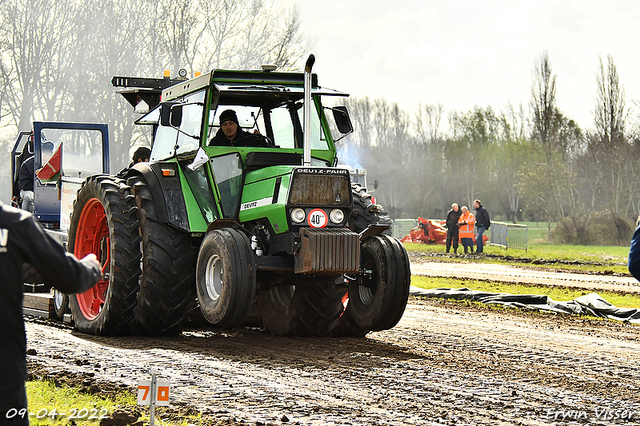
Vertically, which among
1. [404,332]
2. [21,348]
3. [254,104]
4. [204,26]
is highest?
[204,26]

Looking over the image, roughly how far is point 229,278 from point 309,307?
4.88 ft

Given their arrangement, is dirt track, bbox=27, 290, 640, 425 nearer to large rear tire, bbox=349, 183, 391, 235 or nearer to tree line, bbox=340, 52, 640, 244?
A: large rear tire, bbox=349, 183, 391, 235

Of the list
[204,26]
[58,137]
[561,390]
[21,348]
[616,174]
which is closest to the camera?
[21,348]

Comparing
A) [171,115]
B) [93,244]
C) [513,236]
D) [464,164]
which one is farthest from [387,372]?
[464,164]

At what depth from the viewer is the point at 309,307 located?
343 inches

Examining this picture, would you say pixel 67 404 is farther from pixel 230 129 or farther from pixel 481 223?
pixel 481 223

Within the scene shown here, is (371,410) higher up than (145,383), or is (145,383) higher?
(145,383)

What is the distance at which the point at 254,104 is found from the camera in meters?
9.10

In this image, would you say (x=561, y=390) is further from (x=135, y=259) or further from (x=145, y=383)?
(x=135, y=259)

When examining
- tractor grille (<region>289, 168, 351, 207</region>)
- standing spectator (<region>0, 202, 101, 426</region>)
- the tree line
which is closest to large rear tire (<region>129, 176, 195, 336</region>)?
tractor grille (<region>289, 168, 351, 207</region>)

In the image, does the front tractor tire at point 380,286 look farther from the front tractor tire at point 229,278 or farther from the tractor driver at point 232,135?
the tractor driver at point 232,135

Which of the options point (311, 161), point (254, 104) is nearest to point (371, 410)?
point (311, 161)

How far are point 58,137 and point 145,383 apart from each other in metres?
10.7

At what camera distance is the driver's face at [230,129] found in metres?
8.59
